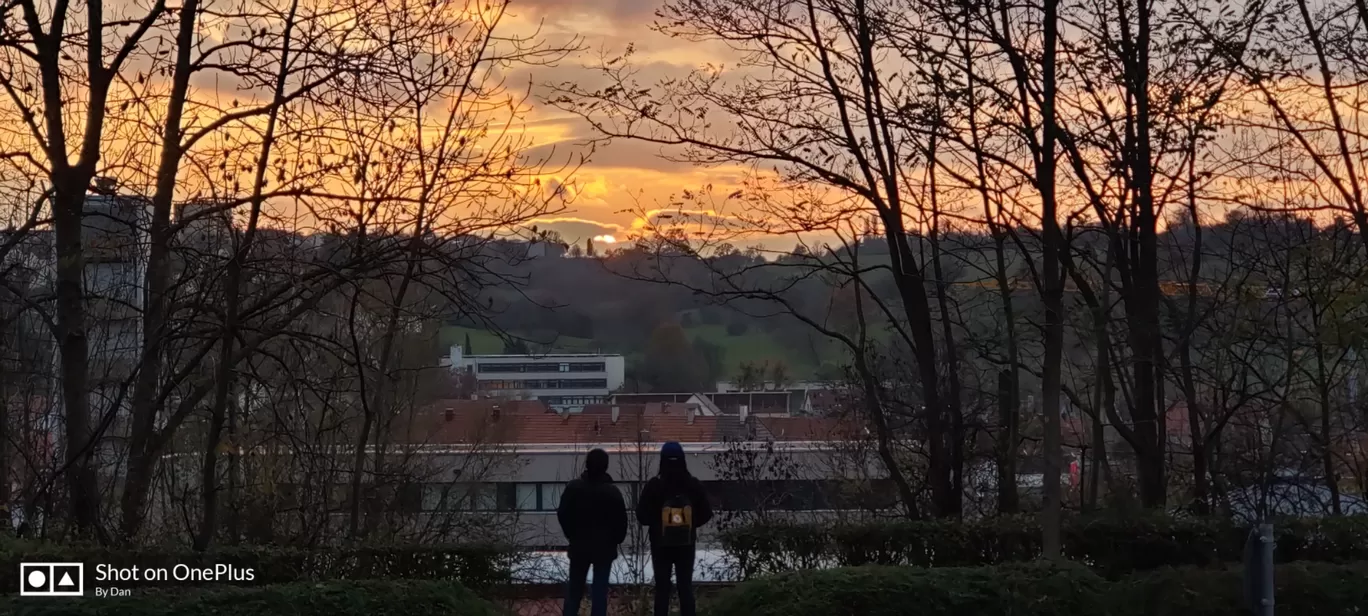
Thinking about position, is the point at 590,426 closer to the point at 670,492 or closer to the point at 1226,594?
the point at 670,492

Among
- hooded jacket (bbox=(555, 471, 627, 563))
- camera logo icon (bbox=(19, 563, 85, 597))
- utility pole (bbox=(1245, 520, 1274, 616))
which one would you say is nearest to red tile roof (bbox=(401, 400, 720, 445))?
hooded jacket (bbox=(555, 471, 627, 563))

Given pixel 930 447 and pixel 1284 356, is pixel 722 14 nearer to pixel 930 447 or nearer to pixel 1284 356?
pixel 930 447

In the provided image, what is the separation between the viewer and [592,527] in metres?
8.21

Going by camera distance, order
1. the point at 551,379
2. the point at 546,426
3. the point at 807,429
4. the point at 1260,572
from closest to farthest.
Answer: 1. the point at 1260,572
2. the point at 551,379
3. the point at 807,429
4. the point at 546,426

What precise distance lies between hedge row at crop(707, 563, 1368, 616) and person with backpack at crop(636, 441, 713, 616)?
3.07ft

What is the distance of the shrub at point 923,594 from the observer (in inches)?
263

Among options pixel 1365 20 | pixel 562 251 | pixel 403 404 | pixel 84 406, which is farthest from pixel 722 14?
pixel 403 404

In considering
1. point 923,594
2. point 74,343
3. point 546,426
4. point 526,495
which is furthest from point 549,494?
point 923,594

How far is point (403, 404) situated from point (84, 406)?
36.2ft

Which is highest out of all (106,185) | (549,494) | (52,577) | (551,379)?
(106,185)

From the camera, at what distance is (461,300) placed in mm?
8562

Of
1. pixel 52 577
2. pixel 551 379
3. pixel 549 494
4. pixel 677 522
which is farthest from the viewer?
pixel 549 494

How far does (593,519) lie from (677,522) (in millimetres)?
659

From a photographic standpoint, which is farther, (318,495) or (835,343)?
(835,343)
